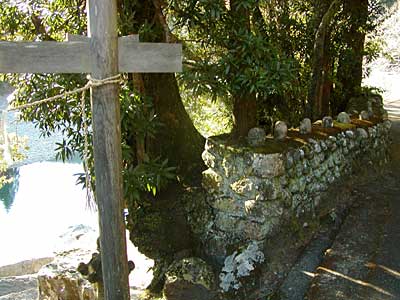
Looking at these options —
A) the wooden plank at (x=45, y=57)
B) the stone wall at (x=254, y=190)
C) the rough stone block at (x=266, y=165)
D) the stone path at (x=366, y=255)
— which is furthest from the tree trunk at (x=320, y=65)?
the wooden plank at (x=45, y=57)

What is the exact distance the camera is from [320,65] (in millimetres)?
5480

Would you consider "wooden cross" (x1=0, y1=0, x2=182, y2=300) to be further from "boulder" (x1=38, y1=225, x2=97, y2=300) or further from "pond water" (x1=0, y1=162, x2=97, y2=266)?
"pond water" (x1=0, y1=162, x2=97, y2=266)

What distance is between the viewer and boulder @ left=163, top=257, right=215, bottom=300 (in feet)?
13.1

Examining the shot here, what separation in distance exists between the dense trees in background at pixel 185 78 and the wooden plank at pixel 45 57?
1.18 metres

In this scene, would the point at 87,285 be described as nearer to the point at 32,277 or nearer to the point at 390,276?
the point at 390,276

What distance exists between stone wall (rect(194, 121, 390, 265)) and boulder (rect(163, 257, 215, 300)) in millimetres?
222

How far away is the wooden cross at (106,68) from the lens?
8.09 ft

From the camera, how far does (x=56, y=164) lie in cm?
1864

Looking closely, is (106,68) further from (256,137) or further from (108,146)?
(256,137)

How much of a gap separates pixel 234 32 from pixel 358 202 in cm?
240

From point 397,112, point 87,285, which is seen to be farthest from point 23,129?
point 87,285

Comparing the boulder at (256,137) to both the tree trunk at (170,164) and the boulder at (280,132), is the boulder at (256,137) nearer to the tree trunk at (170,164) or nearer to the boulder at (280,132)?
the boulder at (280,132)

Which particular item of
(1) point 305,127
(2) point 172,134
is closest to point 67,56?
(2) point 172,134

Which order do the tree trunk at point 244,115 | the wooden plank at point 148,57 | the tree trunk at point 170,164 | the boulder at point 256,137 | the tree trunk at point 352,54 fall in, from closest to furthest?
1. the wooden plank at point 148,57
2. the boulder at point 256,137
3. the tree trunk at point 244,115
4. the tree trunk at point 170,164
5. the tree trunk at point 352,54
